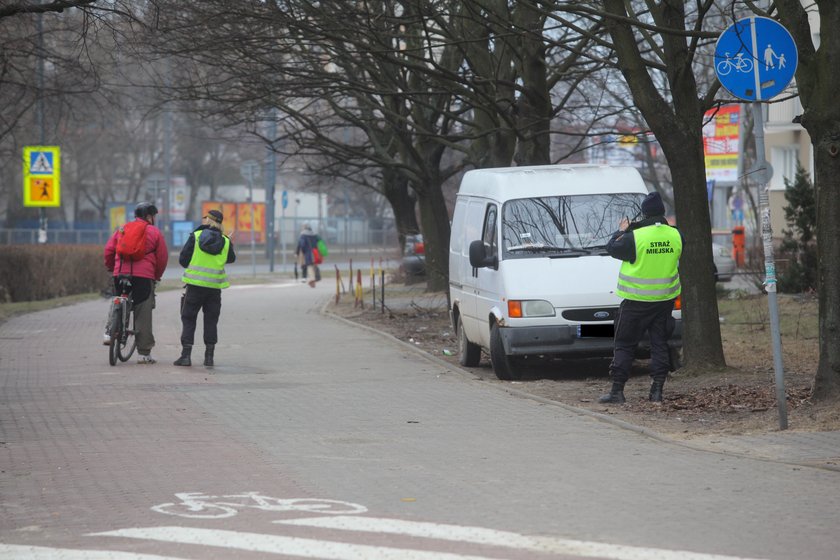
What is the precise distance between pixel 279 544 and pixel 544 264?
317 inches

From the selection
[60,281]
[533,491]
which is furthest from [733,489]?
[60,281]

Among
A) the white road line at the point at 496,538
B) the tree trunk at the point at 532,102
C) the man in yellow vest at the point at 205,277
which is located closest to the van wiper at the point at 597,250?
the tree trunk at the point at 532,102

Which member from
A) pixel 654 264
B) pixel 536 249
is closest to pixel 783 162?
pixel 536 249

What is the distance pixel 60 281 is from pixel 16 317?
7634 mm

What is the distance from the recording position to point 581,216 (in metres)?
14.5

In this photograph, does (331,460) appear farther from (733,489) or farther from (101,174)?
(101,174)

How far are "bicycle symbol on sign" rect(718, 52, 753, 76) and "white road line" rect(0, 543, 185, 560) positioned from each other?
18.1 ft

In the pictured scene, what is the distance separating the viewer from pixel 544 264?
45.7ft

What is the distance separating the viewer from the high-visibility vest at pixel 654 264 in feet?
37.8

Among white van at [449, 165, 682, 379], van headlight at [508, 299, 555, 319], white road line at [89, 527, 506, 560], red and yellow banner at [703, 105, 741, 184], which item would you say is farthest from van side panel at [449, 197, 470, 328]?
red and yellow banner at [703, 105, 741, 184]

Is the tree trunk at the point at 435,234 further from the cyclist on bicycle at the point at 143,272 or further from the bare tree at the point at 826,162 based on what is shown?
the bare tree at the point at 826,162

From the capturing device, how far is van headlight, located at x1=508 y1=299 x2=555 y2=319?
13.6 meters

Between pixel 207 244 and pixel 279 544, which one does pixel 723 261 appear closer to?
pixel 207 244

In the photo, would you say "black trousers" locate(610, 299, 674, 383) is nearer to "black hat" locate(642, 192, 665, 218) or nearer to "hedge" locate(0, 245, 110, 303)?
"black hat" locate(642, 192, 665, 218)
